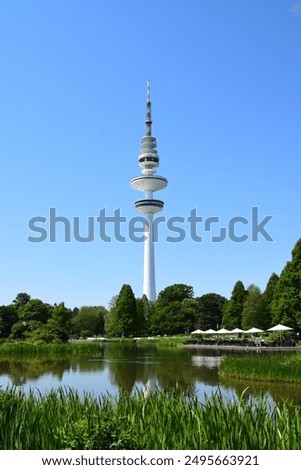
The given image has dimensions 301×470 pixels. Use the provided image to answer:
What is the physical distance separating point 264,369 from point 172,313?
58570 millimetres

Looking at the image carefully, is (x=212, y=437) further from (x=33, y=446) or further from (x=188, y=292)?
(x=188, y=292)

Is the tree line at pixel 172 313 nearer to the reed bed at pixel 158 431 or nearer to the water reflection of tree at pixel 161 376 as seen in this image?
the water reflection of tree at pixel 161 376

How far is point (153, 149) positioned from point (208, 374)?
379 feet

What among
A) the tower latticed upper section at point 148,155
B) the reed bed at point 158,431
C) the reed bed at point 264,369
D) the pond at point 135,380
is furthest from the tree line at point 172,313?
the tower latticed upper section at point 148,155

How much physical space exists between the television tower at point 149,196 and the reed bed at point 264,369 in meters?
99.9

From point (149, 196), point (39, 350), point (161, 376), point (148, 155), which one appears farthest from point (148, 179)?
point (161, 376)

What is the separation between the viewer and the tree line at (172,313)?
4519 cm

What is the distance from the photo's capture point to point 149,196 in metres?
133

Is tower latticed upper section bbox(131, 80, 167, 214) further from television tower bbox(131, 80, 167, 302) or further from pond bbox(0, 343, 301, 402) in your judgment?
pond bbox(0, 343, 301, 402)

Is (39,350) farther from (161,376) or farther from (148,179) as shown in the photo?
(148,179)

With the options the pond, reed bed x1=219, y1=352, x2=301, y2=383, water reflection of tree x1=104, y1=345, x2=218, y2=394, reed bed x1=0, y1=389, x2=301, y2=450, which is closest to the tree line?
the pond

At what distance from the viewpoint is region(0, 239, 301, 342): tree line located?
148 ft

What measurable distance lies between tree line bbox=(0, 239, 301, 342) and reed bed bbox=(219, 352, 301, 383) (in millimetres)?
22964
